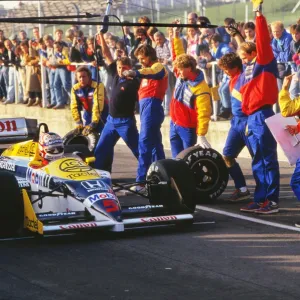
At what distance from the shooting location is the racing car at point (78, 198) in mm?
9922

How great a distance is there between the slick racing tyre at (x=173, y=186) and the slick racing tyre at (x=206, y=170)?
860mm

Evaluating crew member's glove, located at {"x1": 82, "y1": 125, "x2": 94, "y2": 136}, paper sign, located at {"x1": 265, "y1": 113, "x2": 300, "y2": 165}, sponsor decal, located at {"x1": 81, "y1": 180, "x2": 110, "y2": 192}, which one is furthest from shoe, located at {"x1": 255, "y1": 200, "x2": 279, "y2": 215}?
crew member's glove, located at {"x1": 82, "y1": 125, "x2": 94, "y2": 136}

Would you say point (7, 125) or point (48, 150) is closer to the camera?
point (48, 150)

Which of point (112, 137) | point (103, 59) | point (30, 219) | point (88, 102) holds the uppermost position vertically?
point (103, 59)

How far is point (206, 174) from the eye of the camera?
40.1ft

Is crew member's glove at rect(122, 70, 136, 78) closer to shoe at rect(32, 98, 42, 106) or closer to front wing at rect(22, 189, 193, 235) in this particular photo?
front wing at rect(22, 189, 193, 235)

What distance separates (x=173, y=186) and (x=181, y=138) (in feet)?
6.79

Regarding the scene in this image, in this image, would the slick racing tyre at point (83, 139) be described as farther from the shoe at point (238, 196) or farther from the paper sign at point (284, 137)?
the paper sign at point (284, 137)

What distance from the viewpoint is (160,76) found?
521 inches

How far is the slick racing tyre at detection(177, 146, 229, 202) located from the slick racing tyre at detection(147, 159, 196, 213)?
860 millimetres

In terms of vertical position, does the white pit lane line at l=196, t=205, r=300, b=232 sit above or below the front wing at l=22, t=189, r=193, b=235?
below

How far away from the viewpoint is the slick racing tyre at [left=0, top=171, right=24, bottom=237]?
988 centimetres

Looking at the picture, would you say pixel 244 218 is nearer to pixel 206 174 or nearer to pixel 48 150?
pixel 206 174

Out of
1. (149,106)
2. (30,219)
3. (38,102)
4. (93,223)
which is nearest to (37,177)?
(30,219)
